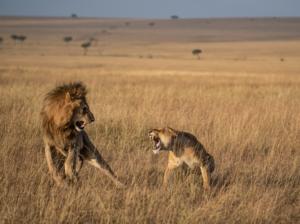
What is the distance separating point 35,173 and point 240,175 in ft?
8.69

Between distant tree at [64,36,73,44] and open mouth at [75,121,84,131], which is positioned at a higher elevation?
distant tree at [64,36,73,44]

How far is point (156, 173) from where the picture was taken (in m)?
7.70

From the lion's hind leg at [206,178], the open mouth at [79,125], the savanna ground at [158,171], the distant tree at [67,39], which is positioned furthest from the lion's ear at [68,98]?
the distant tree at [67,39]

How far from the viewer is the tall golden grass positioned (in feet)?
18.6

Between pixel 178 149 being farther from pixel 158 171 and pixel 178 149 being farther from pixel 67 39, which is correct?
pixel 67 39

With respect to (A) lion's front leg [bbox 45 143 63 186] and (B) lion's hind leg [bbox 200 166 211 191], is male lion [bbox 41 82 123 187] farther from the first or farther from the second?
(B) lion's hind leg [bbox 200 166 211 191]

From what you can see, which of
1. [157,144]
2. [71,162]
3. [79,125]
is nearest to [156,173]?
[157,144]

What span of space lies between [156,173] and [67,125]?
6.16 ft

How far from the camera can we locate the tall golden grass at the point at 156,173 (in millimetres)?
5676

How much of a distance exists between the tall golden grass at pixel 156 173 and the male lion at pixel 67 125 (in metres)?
0.24

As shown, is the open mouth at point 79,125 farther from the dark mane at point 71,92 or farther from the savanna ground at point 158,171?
the savanna ground at point 158,171

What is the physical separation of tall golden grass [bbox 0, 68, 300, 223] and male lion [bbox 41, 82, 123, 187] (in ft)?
0.80

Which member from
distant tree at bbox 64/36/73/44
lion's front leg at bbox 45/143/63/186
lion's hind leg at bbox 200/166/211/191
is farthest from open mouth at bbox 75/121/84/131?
distant tree at bbox 64/36/73/44

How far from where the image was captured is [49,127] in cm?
639
